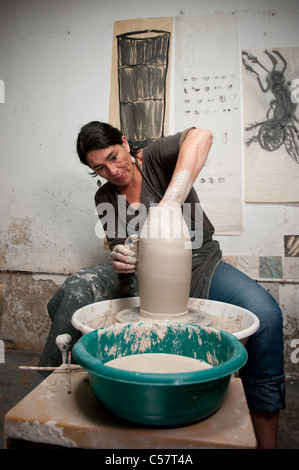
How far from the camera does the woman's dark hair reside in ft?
4.96

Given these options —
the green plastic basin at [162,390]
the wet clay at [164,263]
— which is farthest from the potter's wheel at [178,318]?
the green plastic basin at [162,390]

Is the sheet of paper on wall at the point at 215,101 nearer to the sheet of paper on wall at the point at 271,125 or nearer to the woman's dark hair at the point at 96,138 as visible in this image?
the sheet of paper on wall at the point at 271,125

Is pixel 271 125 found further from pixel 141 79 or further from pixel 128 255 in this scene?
pixel 128 255

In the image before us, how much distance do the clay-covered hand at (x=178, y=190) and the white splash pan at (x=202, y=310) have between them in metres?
0.41

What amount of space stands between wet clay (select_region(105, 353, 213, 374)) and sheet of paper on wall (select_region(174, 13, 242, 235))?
1.39m

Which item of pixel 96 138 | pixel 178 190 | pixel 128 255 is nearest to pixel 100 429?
pixel 128 255

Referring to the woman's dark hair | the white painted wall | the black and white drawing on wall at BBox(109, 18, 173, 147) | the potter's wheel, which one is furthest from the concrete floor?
the black and white drawing on wall at BBox(109, 18, 173, 147)

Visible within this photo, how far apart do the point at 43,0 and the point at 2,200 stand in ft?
4.98

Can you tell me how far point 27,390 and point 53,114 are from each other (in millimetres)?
1850

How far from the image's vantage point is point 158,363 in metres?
0.80

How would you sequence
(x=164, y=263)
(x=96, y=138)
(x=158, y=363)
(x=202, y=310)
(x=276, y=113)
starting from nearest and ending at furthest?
(x=158, y=363), (x=164, y=263), (x=202, y=310), (x=96, y=138), (x=276, y=113)

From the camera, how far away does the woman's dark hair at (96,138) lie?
1.51m

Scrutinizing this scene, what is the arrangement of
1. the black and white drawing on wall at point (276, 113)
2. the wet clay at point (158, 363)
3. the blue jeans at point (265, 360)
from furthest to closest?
1. the black and white drawing on wall at point (276, 113)
2. the blue jeans at point (265, 360)
3. the wet clay at point (158, 363)

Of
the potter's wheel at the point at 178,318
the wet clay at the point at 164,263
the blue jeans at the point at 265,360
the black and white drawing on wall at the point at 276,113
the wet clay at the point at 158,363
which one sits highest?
the black and white drawing on wall at the point at 276,113
